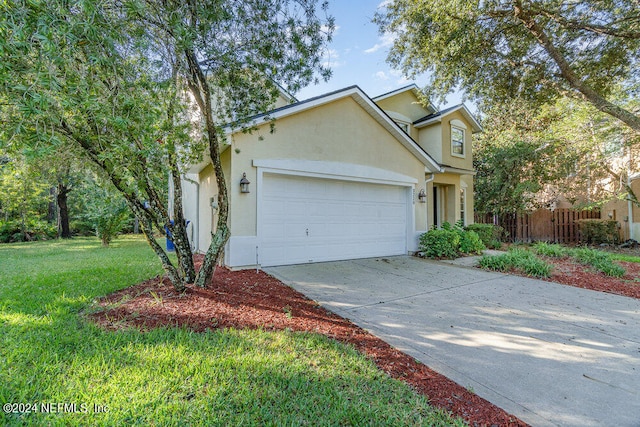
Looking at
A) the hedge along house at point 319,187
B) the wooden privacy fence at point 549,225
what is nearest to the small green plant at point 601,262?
the hedge along house at point 319,187

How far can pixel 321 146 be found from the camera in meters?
8.05

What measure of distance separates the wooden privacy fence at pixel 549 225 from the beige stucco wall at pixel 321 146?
7411 millimetres

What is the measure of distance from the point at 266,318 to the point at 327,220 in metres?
4.46

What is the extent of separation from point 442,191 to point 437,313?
1015 cm

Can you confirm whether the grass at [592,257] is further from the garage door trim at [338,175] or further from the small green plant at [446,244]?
the garage door trim at [338,175]

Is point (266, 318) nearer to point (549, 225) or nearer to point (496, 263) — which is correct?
Result: point (496, 263)

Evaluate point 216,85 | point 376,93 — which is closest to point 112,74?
point 216,85

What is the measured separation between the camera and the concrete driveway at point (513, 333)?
246cm

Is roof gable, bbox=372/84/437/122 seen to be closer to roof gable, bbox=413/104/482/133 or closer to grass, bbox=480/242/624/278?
roof gable, bbox=413/104/482/133

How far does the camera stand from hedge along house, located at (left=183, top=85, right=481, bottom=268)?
23.0ft

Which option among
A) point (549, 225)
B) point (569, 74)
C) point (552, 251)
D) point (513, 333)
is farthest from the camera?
point (549, 225)

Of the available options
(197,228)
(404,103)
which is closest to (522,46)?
(404,103)

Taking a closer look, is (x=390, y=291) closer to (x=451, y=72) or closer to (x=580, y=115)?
(x=451, y=72)

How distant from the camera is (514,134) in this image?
16359 mm
